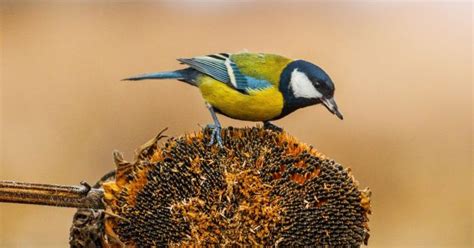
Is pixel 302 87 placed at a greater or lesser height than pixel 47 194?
greater

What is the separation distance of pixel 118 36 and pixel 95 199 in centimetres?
56

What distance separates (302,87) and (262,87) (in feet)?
0.14

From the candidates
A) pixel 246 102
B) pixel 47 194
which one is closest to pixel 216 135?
pixel 246 102

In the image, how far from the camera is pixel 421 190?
1358mm

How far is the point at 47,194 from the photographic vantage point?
0.82m

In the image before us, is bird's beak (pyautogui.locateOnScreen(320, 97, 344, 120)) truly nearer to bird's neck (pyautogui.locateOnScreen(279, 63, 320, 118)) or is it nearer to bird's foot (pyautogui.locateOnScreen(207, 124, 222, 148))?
bird's neck (pyautogui.locateOnScreen(279, 63, 320, 118))

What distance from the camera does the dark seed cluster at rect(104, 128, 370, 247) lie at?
739mm

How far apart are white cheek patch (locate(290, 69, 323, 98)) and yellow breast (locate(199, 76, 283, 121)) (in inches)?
0.7

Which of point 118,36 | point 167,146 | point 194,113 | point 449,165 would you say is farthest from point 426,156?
point 167,146

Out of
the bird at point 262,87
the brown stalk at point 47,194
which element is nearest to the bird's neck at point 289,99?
the bird at point 262,87

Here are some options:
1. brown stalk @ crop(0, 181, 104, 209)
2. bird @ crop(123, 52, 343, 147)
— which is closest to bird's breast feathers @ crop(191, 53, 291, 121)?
bird @ crop(123, 52, 343, 147)

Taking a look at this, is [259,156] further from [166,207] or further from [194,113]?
[194,113]

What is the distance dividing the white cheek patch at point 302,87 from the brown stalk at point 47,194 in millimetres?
237

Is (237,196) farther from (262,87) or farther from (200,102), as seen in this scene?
(200,102)
